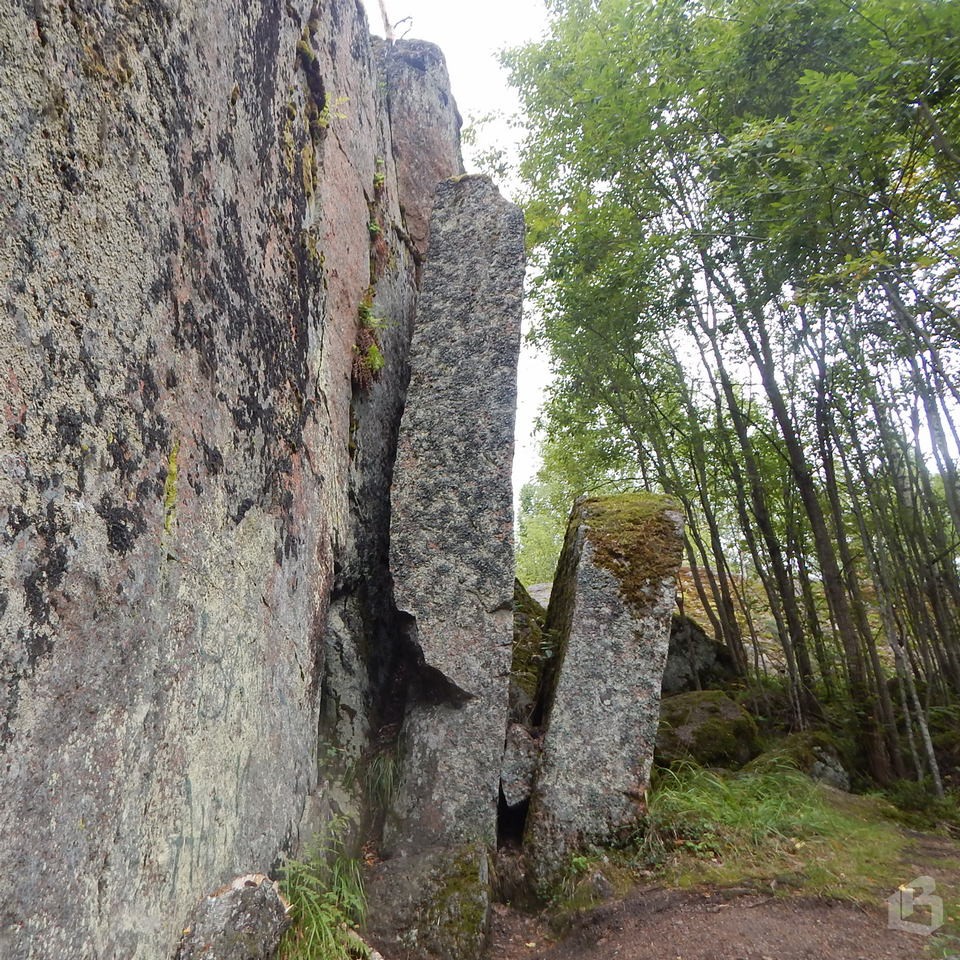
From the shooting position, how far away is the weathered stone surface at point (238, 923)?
2457mm

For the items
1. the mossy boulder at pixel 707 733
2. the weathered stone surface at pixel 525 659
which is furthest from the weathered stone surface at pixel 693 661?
the weathered stone surface at pixel 525 659

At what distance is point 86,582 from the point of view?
204 cm

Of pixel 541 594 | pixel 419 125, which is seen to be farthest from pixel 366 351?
pixel 541 594

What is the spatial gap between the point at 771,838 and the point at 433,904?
2271 millimetres

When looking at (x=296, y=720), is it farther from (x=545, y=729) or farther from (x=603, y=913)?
(x=603, y=913)

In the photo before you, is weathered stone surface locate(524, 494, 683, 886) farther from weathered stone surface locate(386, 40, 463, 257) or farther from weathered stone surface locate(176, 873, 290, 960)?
weathered stone surface locate(386, 40, 463, 257)

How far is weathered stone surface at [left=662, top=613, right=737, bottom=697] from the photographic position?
8297 millimetres

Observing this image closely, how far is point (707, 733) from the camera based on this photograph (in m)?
6.10

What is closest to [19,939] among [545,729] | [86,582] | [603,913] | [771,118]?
[86,582]

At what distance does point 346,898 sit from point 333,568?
1.89 m

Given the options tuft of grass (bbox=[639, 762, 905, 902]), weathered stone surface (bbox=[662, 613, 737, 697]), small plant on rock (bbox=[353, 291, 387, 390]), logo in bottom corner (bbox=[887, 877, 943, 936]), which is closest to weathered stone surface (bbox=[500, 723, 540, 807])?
tuft of grass (bbox=[639, 762, 905, 902])

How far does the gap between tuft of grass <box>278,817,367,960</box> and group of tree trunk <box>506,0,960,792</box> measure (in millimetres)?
4840

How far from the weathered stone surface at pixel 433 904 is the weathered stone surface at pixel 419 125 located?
6233 millimetres

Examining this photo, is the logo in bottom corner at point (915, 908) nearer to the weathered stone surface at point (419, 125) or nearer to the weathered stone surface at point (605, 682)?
the weathered stone surface at point (605, 682)
